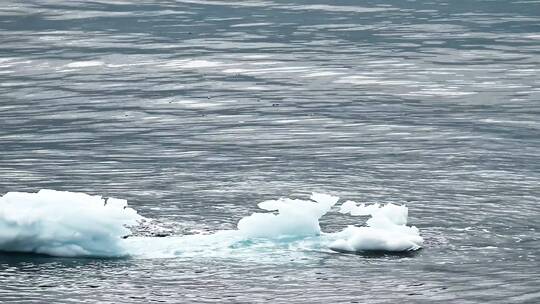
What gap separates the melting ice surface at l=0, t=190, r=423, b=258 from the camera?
10578 millimetres

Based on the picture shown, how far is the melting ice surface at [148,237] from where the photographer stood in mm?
10578

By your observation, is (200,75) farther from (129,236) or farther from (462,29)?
(129,236)

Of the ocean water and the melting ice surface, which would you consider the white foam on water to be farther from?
the melting ice surface

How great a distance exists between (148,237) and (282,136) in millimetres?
4967

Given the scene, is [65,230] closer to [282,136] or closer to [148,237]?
[148,237]

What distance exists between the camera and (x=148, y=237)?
36.0 ft

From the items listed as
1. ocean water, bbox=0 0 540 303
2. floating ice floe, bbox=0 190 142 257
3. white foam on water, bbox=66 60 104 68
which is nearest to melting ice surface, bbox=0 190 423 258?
floating ice floe, bbox=0 190 142 257

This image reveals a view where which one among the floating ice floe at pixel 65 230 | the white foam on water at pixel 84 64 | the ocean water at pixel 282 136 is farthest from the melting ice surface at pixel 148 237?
the white foam on water at pixel 84 64

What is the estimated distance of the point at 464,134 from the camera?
616 inches

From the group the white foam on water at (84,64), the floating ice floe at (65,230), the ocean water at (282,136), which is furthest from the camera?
the white foam on water at (84,64)

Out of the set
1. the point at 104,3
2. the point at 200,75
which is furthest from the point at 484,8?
the point at 200,75

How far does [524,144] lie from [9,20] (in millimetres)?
14783

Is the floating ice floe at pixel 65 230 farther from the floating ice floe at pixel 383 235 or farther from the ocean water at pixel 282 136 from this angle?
the floating ice floe at pixel 383 235

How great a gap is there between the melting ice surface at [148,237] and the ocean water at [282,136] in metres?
0.11
